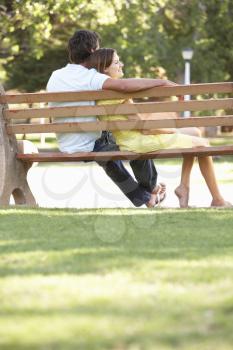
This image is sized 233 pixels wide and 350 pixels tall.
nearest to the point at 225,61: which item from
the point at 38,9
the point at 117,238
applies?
the point at 38,9

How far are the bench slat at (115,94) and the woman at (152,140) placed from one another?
1.09 feet

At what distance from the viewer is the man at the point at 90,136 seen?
28.7 ft

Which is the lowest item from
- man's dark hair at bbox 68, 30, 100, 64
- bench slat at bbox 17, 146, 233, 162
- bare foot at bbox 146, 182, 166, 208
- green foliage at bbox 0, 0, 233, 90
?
bare foot at bbox 146, 182, 166, 208

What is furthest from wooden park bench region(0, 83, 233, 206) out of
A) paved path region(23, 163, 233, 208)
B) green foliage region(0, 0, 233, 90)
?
green foliage region(0, 0, 233, 90)

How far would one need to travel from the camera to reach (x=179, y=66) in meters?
41.3

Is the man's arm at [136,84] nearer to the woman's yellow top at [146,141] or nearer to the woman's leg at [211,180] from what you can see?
the woman's yellow top at [146,141]

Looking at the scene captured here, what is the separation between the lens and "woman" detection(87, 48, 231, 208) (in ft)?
28.3

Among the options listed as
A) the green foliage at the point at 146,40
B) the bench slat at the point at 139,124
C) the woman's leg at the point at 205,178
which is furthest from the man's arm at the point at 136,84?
the green foliage at the point at 146,40

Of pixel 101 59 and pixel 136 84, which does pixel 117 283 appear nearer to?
pixel 136 84

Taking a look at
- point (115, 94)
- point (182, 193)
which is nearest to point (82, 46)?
point (115, 94)

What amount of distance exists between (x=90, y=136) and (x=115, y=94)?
577mm

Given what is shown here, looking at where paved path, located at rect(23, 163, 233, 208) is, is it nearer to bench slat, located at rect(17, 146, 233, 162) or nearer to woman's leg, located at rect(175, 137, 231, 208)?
woman's leg, located at rect(175, 137, 231, 208)

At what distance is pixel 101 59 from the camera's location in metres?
8.80

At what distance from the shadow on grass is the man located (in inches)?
33.3
